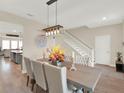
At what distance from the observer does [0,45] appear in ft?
39.9

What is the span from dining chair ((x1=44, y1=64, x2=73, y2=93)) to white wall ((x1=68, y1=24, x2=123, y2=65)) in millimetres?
5366

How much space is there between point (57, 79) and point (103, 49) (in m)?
5.77

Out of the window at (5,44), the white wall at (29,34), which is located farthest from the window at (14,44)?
the white wall at (29,34)

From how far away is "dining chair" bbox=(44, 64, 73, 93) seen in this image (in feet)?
5.37

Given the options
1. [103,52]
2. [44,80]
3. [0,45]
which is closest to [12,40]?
[0,45]

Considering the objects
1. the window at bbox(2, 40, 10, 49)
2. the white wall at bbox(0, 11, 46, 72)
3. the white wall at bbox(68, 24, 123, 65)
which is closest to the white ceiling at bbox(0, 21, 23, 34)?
the white wall at bbox(0, 11, 46, 72)

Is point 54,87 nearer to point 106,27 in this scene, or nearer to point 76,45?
point 76,45

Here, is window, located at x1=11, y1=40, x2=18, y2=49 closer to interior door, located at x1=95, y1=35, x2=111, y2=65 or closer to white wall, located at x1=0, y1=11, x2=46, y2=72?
white wall, located at x1=0, y1=11, x2=46, y2=72

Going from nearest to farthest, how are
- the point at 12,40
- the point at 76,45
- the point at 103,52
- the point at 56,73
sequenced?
the point at 56,73, the point at 103,52, the point at 76,45, the point at 12,40

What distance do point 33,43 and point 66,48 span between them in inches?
119

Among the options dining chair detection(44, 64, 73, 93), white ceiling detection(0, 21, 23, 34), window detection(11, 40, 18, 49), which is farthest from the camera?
window detection(11, 40, 18, 49)

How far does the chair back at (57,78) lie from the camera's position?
1.64 metres

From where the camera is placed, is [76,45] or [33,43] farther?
[76,45]

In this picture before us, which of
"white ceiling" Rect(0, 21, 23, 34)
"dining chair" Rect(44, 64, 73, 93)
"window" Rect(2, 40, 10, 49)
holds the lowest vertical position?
"dining chair" Rect(44, 64, 73, 93)
